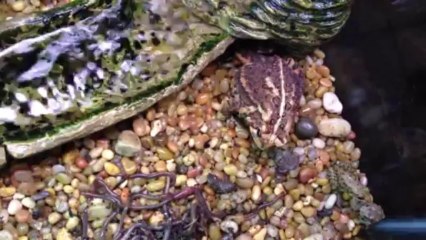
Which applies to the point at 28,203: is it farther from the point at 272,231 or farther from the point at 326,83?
the point at 326,83

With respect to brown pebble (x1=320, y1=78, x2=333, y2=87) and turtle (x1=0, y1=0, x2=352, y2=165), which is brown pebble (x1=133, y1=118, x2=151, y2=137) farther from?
brown pebble (x1=320, y1=78, x2=333, y2=87)

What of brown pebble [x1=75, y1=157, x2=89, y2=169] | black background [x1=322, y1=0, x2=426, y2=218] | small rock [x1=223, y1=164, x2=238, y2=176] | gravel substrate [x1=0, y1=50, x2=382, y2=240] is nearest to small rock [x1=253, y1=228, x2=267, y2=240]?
gravel substrate [x1=0, y1=50, x2=382, y2=240]

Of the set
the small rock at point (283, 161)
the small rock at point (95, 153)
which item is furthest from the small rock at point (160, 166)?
the small rock at point (283, 161)

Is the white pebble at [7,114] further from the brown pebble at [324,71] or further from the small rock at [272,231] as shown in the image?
the brown pebble at [324,71]

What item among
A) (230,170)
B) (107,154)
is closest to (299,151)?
(230,170)

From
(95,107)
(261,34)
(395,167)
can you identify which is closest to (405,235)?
(395,167)

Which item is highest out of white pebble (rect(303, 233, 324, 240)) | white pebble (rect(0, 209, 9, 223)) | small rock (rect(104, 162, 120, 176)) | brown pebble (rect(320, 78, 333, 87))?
brown pebble (rect(320, 78, 333, 87))
